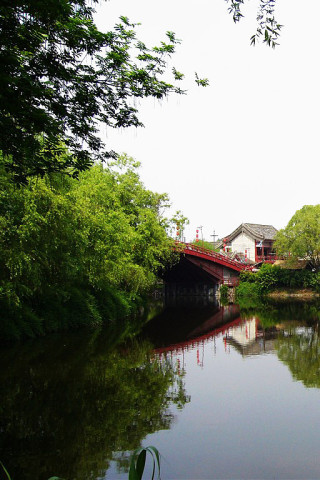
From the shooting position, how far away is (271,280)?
44312mm

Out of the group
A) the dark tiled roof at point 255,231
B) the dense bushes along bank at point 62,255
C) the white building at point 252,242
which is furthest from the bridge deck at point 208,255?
the dense bushes along bank at point 62,255

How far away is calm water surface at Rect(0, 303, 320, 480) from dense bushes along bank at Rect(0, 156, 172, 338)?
1857mm

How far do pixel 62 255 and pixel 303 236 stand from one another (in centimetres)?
2829

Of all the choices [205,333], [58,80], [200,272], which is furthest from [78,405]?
[200,272]

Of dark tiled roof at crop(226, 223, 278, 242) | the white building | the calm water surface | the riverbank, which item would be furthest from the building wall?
the calm water surface

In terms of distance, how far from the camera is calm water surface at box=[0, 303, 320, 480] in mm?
6809

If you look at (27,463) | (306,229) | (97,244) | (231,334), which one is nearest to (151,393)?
(27,463)

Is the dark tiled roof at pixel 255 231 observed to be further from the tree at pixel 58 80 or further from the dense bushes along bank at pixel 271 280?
the tree at pixel 58 80

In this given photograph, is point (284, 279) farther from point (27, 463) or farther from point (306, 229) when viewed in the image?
point (27, 463)

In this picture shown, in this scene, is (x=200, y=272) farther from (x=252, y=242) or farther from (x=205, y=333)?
(x=205, y=333)

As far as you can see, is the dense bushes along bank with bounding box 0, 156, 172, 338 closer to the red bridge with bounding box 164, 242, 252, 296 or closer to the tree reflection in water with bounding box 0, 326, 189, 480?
the tree reflection in water with bounding box 0, 326, 189, 480

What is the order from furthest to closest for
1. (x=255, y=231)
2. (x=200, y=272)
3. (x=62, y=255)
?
(x=255, y=231) → (x=200, y=272) → (x=62, y=255)

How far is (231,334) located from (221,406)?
11703mm

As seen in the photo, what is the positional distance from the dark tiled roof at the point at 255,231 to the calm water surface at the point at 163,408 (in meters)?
39.1
